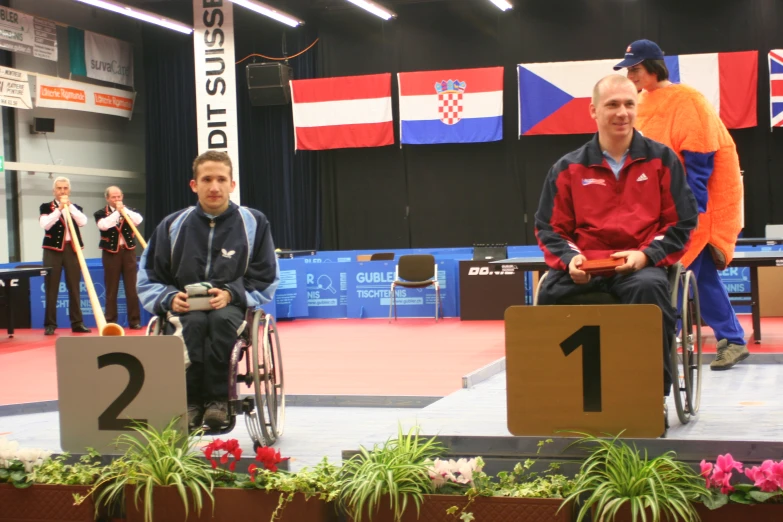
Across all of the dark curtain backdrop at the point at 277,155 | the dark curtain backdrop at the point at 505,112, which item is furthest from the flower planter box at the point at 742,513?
the dark curtain backdrop at the point at 277,155

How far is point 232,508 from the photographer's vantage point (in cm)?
252


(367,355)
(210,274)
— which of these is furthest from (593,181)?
(367,355)

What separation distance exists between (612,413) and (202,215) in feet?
5.38

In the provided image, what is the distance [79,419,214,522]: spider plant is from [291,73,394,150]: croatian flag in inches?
395

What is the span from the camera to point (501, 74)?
12.0 m

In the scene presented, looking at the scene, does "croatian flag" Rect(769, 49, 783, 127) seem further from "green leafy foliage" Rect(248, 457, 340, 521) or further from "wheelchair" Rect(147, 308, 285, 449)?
"green leafy foliage" Rect(248, 457, 340, 521)

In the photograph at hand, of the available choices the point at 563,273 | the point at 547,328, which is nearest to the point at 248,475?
the point at 547,328

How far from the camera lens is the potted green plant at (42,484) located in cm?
266

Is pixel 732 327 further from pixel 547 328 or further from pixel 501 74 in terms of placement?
pixel 501 74

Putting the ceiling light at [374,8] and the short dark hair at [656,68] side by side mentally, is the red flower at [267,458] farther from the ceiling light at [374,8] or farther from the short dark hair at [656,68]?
the ceiling light at [374,8]

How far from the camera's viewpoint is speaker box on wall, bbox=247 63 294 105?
1316cm

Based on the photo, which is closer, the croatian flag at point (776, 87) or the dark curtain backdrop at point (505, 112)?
the croatian flag at point (776, 87)

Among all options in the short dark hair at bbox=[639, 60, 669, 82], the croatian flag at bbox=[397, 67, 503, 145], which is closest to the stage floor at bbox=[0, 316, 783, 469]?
the short dark hair at bbox=[639, 60, 669, 82]

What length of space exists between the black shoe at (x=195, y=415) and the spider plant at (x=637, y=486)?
133 centimetres
